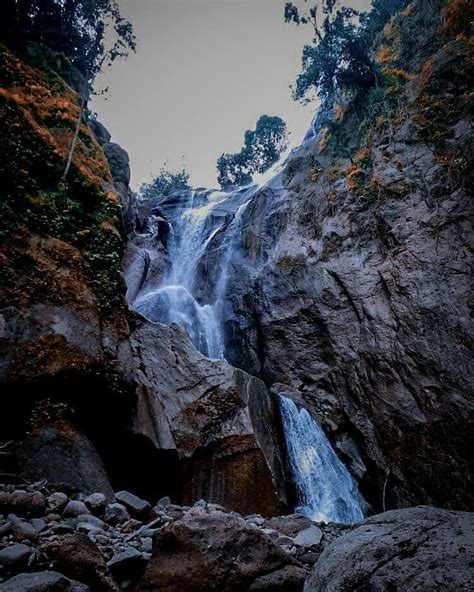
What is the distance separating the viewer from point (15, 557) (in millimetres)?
2711

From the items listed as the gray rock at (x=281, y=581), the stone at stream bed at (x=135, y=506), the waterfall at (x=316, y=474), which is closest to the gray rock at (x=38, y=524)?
the stone at stream bed at (x=135, y=506)

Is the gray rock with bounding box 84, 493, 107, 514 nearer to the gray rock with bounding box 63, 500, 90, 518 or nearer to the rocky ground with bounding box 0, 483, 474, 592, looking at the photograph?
the gray rock with bounding box 63, 500, 90, 518

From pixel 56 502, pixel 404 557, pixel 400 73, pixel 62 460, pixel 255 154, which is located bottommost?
pixel 404 557

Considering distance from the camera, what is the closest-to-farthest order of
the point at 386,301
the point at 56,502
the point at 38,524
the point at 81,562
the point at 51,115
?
the point at 81,562 → the point at 38,524 → the point at 56,502 → the point at 51,115 → the point at 386,301

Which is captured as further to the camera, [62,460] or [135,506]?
[62,460]

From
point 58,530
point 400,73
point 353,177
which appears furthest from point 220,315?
point 58,530

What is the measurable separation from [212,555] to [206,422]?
6.00 metres

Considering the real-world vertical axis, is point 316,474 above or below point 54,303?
below

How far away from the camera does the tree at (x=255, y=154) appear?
3225 centimetres

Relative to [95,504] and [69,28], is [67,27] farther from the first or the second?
[95,504]

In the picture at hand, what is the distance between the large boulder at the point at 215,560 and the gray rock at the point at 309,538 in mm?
1668

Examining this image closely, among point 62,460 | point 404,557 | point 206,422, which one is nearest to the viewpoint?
point 404,557

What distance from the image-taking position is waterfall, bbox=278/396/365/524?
9.45 meters

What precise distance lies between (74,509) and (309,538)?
3.31m
